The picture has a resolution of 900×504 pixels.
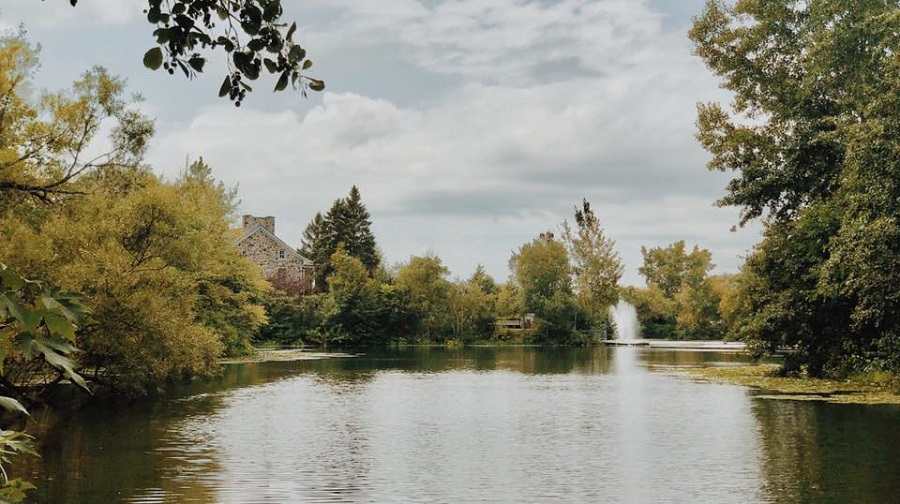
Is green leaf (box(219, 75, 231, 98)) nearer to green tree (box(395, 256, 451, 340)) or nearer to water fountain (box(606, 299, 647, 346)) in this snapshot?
green tree (box(395, 256, 451, 340))

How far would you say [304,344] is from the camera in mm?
75062

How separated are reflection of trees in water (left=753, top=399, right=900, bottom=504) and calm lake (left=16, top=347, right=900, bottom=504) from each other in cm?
5

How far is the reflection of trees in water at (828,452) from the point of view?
1287 cm

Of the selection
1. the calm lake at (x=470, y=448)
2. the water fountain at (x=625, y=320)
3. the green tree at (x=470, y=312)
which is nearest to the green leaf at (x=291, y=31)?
the calm lake at (x=470, y=448)

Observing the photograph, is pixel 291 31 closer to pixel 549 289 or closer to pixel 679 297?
pixel 549 289

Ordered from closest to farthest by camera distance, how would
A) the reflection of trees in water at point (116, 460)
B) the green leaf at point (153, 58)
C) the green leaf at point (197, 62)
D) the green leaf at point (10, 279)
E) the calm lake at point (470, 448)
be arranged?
the green leaf at point (10, 279) → the green leaf at point (153, 58) → the green leaf at point (197, 62) → the reflection of trees in water at point (116, 460) → the calm lake at point (470, 448)

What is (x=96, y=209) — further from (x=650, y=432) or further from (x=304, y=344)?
(x=304, y=344)

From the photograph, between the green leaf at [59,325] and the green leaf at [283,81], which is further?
the green leaf at [283,81]

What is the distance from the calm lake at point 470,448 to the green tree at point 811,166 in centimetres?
487

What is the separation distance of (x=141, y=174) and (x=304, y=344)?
154 feet

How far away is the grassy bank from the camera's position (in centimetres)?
2633

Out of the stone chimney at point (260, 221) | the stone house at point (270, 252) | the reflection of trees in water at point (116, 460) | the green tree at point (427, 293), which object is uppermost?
the stone chimney at point (260, 221)

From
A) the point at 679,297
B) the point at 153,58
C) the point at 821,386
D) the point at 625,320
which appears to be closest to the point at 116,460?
the point at 153,58

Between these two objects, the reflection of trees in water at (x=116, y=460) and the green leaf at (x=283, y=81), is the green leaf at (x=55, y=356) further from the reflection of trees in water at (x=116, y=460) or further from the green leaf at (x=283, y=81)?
the reflection of trees in water at (x=116, y=460)
